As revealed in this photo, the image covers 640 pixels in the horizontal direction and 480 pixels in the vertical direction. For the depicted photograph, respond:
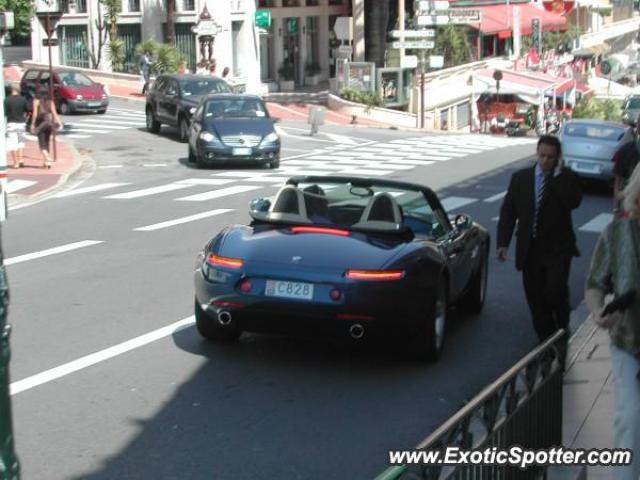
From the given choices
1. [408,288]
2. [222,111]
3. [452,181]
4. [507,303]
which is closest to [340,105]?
[222,111]

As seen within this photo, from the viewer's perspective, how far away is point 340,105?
1914 inches

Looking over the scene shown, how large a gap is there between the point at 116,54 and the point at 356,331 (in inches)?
1779

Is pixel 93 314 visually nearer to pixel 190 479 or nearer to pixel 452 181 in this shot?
pixel 190 479

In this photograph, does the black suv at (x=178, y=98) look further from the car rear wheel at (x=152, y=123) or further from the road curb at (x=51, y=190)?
the road curb at (x=51, y=190)

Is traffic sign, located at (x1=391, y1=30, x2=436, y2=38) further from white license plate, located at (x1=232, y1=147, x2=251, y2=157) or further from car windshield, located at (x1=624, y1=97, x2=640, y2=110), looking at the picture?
white license plate, located at (x1=232, y1=147, x2=251, y2=157)

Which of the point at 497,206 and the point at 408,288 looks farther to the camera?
the point at 497,206

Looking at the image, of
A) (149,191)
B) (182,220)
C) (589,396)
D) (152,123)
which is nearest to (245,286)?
(589,396)

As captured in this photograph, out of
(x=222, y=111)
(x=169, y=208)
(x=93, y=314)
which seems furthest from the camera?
(x=222, y=111)

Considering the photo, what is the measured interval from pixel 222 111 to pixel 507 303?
17567 mm

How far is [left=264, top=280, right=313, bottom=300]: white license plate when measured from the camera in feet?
29.7

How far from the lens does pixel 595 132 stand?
25375mm

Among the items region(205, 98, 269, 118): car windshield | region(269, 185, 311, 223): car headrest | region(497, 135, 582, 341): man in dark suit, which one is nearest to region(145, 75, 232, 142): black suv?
region(205, 98, 269, 118): car windshield

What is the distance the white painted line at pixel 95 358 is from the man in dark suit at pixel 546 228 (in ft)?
10.6

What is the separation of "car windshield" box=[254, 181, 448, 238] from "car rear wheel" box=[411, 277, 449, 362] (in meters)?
0.64
